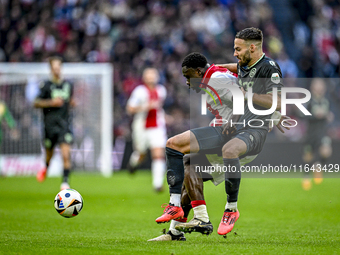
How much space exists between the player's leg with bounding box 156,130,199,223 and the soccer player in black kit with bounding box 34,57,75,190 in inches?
199

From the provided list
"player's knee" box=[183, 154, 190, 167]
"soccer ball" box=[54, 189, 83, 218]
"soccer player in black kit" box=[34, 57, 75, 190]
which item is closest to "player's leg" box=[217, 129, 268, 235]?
"player's knee" box=[183, 154, 190, 167]

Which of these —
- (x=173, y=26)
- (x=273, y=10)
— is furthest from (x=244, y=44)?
(x=273, y=10)

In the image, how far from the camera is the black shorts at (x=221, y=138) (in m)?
4.85

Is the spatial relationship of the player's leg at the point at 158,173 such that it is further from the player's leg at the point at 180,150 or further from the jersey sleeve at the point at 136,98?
the player's leg at the point at 180,150

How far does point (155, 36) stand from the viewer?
18.3 metres

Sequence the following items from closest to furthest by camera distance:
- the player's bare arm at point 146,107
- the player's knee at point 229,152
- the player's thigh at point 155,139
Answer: the player's knee at point 229,152, the player's thigh at point 155,139, the player's bare arm at point 146,107

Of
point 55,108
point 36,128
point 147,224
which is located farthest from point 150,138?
point 147,224

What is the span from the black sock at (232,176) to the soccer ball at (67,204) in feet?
5.74

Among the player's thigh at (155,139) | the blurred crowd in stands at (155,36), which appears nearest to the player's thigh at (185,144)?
the player's thigh at (155,139)

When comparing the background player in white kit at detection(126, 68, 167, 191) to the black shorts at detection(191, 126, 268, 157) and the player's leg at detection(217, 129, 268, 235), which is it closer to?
the black shorts at detection(191, 126, 268, 157)

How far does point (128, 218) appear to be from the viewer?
6852mm

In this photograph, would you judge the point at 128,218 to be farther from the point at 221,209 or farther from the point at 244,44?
the point at 244,44

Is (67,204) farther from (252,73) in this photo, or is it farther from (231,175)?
(252,73)

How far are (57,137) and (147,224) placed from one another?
13.7 ft
